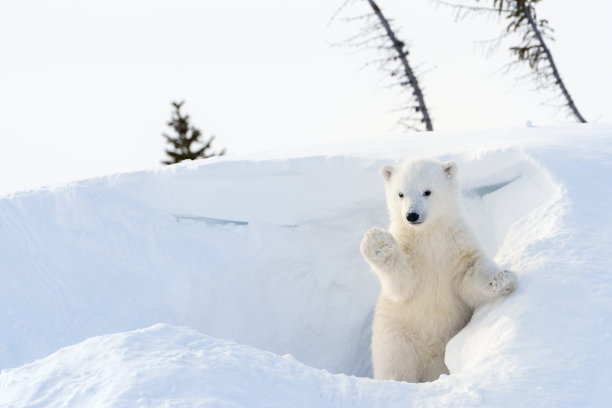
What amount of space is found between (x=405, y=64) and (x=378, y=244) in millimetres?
9460

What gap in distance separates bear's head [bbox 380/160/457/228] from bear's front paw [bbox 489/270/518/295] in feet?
1.80

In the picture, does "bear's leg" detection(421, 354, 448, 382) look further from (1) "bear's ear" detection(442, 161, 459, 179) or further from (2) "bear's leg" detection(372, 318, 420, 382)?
(1) "bear's ear" detection(442, 161, 459, 179)

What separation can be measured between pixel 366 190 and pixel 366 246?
1.68 m

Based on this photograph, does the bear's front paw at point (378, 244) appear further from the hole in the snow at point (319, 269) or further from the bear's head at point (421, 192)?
the hole in the snow at point (319, 269)

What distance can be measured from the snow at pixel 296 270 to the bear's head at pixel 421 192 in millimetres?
580

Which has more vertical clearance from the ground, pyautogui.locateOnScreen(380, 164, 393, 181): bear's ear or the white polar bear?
pyautogui.locateOnScreen(380, 164, 393, 181): bear's ear

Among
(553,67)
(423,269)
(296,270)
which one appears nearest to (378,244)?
(423,269)

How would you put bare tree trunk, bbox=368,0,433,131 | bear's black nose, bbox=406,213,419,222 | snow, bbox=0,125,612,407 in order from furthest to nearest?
bare tree trunk, bbox=368,0,433,131 < bear's black nose, bbox=406,213,419,222 < snow, bbox=0,125,612,407

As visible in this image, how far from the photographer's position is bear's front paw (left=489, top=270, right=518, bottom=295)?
320 cm

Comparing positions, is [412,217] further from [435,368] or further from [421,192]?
[435,368]

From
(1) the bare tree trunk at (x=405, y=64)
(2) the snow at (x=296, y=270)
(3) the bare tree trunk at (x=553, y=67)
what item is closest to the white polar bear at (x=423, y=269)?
(2) the snow at (x=296, y=270)

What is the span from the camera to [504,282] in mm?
3201

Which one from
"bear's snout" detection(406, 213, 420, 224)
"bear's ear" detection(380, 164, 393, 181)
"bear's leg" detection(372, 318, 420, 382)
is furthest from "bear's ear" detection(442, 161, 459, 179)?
"bear's leg" detection(372, 318, 420, 382)

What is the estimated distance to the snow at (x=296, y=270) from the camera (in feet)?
7.88
